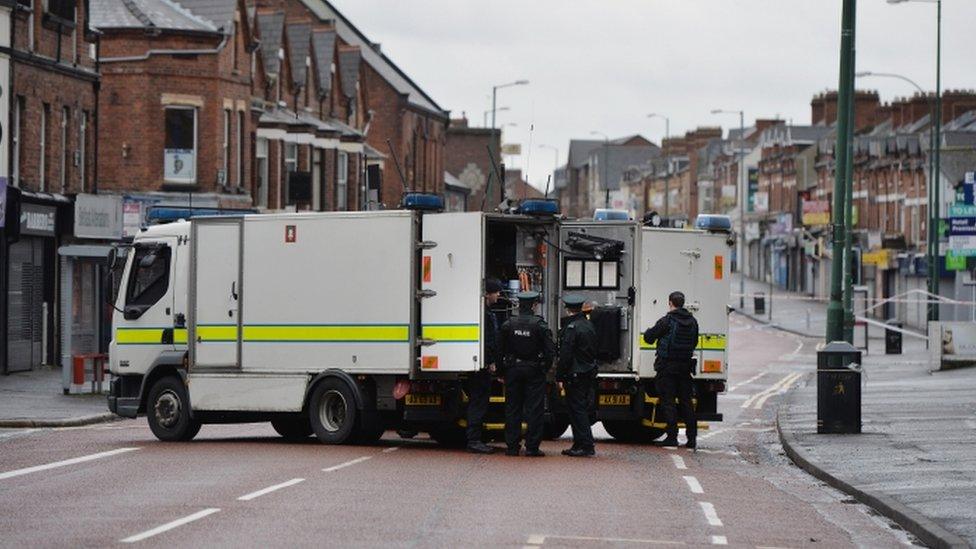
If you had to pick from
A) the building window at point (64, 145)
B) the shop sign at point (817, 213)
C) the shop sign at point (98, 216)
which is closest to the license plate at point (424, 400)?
the shop sign at point (98, 216)

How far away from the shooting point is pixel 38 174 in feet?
130

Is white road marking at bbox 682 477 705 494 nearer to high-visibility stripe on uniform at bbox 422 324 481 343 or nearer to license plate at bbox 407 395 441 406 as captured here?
high-visibility stripe on uniform at bbox 422 324 481 343

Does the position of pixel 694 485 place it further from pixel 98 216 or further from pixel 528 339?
pixel 98 216

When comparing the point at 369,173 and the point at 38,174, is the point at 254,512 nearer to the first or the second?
the point at 369,173

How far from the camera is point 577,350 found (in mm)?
21828

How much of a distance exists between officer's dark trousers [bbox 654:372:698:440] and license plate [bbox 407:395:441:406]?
2.84 m

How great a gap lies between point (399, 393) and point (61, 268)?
21.2 metres

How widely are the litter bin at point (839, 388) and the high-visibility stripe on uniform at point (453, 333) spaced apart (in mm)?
5251

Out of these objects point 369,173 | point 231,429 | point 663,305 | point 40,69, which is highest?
point 40,69

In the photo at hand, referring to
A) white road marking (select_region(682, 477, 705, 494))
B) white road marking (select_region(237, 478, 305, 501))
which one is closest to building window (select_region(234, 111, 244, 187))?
white road marking (select_region(682, 477, 705, 494))

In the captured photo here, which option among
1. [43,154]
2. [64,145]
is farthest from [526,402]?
[64,145]

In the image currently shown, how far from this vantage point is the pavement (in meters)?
27.1

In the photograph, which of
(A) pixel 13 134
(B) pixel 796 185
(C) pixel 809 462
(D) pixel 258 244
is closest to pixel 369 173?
(D) pixel 258 244

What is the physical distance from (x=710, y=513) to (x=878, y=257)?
65.0 meters
